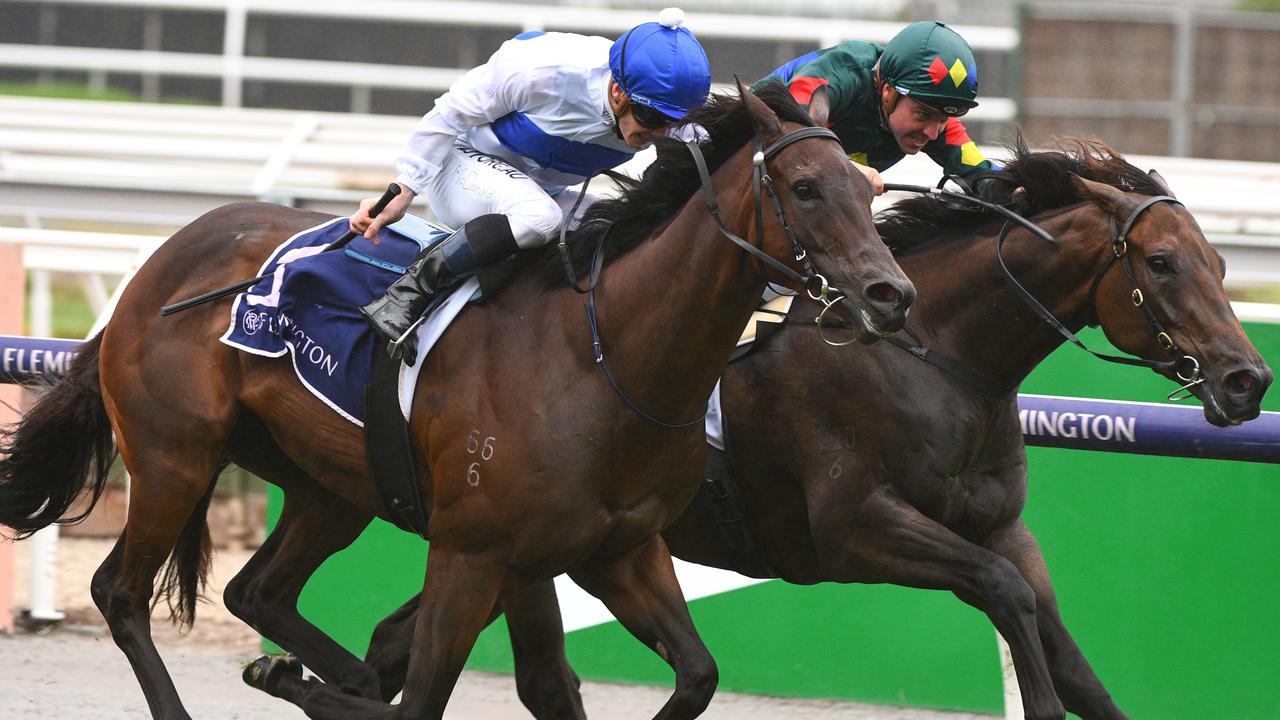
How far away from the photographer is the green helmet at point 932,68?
3979mm

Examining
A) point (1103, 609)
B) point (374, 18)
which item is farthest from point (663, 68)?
point (374, 18)

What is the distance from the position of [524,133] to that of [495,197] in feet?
0.62

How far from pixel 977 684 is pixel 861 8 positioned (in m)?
7.99

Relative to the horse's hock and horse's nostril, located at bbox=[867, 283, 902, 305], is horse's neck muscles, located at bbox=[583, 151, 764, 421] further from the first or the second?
the horse's hock

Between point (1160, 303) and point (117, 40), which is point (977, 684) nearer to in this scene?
point (1160, 303)

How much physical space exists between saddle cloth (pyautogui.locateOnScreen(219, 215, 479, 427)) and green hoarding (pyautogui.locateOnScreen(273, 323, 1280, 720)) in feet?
6.44

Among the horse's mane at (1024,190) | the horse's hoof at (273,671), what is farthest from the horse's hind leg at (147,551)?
the horse's mane at (1024,190)

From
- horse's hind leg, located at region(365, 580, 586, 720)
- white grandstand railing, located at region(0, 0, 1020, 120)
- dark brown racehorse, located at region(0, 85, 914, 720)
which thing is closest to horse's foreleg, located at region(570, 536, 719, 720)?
dark brown racehorse, located at region(0, 85, 914, 720)

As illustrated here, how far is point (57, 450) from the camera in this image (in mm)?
4551

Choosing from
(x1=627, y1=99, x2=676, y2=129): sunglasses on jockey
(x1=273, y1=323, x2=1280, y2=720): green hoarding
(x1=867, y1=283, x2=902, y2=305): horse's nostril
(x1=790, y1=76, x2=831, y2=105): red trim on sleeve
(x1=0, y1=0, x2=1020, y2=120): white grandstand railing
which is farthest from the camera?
(x1=0, y1=0, x2=1020, y2=120): white grandstand railing

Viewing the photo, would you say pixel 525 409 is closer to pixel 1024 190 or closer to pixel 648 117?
pixel 648 117

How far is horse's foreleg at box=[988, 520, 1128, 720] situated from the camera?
374 centimetres

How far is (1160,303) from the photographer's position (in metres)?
3.65

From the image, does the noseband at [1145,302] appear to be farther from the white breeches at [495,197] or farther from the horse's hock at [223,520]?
the horse's hock at [223,520]
